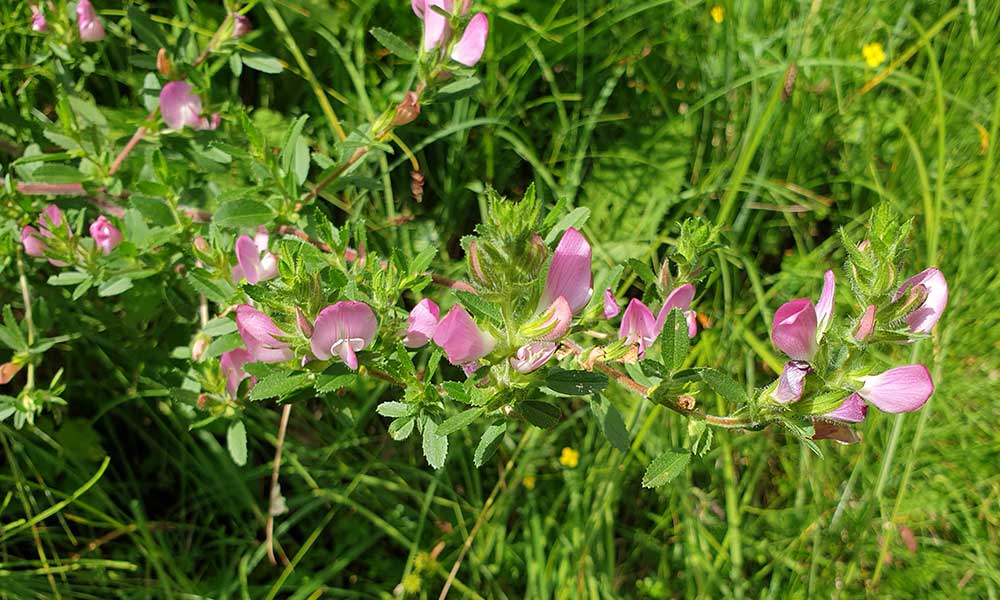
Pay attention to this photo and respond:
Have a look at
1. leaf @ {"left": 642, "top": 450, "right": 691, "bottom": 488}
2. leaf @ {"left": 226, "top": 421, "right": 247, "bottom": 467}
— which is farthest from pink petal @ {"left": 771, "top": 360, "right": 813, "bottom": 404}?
leaf @ {"left": 226, "top": 421, "right": 247, "bottom": 467}

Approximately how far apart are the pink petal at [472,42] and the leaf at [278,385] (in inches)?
20.7

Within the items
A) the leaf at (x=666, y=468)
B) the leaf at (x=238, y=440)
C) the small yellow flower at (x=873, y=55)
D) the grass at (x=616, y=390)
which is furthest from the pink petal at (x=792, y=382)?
the small yellow flower at (x=873, y=55)

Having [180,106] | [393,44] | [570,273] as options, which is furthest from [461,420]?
[180,106]

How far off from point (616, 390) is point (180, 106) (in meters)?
1.14

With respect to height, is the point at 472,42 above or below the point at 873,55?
above

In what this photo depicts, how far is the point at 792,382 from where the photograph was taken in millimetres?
924

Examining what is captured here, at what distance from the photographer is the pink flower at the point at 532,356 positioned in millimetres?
917

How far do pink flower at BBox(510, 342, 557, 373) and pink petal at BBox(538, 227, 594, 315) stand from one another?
0.05m

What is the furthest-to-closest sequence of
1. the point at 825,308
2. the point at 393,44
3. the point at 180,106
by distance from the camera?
1. the point at 180,106
2. the point at 393,44
3. the point at 825,308

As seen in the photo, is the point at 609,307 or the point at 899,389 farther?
the point at 609,307

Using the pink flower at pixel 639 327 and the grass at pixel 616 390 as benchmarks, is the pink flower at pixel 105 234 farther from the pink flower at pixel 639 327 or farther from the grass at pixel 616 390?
the pink flower at pixel 639 327

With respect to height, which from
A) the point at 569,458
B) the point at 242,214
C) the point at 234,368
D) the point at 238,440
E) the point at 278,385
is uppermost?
the point at 242,214

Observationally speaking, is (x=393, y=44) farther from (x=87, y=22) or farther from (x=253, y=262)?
(x=87, y=22)

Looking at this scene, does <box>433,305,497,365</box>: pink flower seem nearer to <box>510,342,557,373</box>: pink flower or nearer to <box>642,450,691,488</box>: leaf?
<box>510,342,557,373</box>: pink flower
